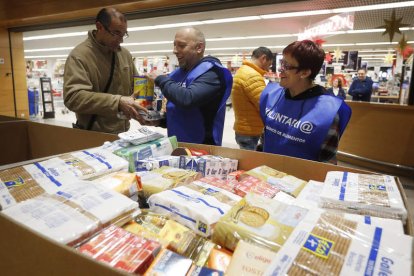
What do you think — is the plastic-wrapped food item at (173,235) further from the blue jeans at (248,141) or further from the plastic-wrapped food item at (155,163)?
the blue jeans at (248,141)

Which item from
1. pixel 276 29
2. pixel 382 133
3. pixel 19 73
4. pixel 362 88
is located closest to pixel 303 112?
pixel 382 133

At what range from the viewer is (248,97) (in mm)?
3182

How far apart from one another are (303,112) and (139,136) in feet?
2.83

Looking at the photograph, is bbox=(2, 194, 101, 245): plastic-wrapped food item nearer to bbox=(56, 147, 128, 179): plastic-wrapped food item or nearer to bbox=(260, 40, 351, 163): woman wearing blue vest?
bbox=(56, 147, 128, 179): plastic-wrapped food item

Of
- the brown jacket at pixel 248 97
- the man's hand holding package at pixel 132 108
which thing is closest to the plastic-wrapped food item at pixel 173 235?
the man's hand holding package at pixel 132 108

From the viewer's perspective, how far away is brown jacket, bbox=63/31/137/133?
72.5 inches

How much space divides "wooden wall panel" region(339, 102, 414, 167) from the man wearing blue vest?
4522 millimetres

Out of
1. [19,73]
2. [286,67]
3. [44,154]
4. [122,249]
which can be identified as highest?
[19,73]

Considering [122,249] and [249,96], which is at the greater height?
[249,96]

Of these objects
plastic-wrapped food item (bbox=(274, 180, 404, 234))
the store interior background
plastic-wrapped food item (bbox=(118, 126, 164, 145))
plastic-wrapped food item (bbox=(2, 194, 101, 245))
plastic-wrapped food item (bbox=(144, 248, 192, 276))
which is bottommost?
plastic-wrapped food item (bbox=(144, 248, 192, 276))

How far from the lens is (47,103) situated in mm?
10984

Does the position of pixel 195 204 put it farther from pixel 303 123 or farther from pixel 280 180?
pixel 303 123

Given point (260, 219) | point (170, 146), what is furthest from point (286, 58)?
point (260, 219)

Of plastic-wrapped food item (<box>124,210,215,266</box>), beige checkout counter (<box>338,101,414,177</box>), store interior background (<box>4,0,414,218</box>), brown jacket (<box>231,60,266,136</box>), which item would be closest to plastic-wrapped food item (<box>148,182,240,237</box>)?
plastic-wrapped food item (<box>124,210,215,266</box>)
